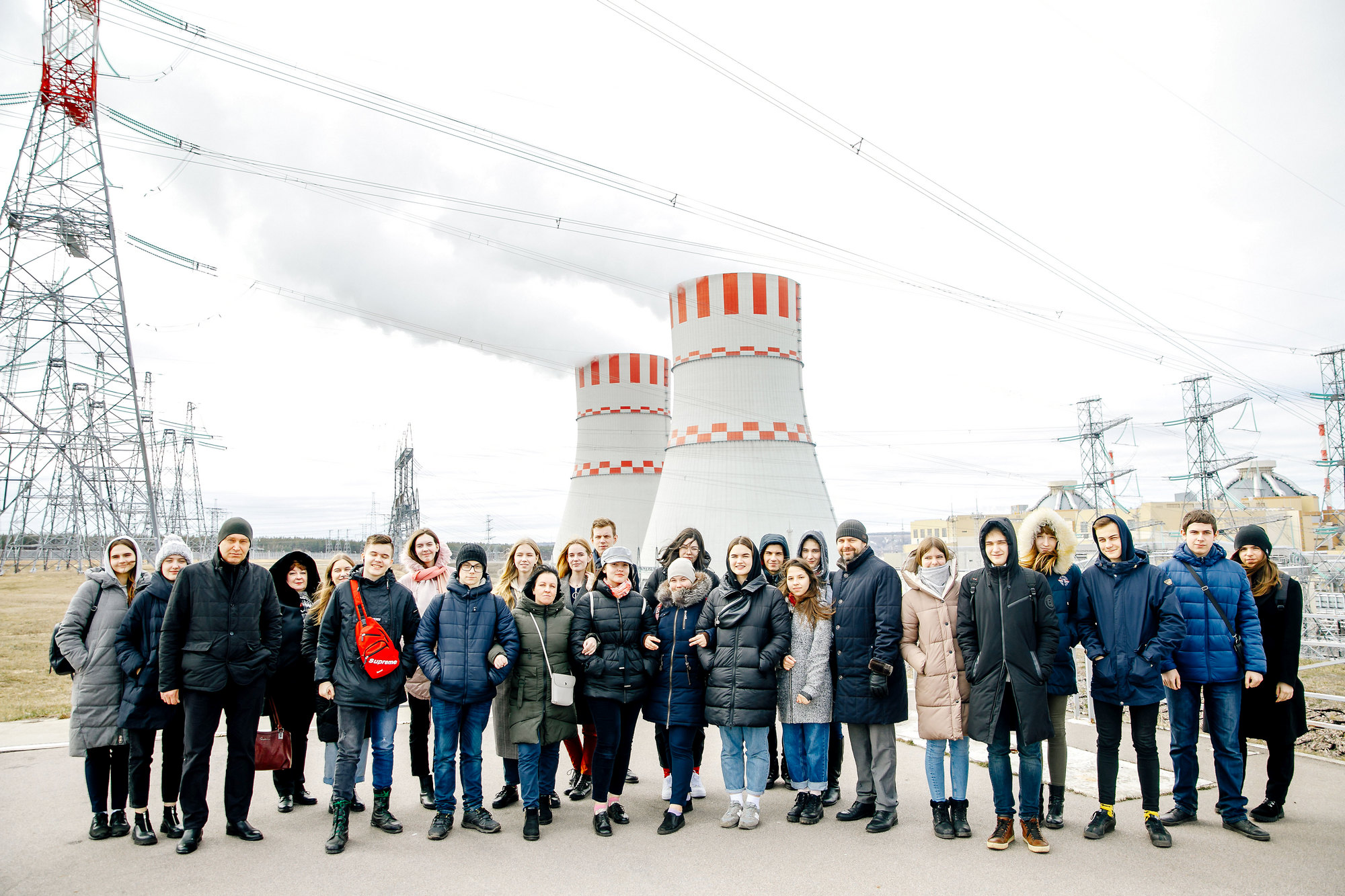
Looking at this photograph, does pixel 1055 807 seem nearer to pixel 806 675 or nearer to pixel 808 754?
pixel 808 754

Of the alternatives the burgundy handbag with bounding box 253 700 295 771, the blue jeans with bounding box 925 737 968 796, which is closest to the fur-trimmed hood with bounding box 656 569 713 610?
the blue jeans with bounding box 925 737 968 796

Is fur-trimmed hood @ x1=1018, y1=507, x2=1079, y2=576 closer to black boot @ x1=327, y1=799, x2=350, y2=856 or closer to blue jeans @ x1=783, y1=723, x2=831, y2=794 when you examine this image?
blue jeans @ x1=783, y1=723, x2=831, y2=794

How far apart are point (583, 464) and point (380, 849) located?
46.0ft

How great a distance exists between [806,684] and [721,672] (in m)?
0.47

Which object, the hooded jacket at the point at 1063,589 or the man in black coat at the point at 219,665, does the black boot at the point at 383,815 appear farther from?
the hooded jacket at the point at 1063,589

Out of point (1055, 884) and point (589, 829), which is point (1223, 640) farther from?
point (589, 829)

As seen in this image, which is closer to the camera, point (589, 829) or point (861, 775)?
point (589, 829)

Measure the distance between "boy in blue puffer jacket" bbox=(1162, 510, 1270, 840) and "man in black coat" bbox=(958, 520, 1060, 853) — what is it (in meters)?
0.73

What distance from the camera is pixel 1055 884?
291 cm

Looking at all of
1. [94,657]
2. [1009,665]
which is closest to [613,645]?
[1009,665]

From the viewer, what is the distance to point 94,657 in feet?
11.8

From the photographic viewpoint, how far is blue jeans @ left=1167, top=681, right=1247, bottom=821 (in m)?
3.50

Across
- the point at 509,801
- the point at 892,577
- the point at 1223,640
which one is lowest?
the point at 509,801

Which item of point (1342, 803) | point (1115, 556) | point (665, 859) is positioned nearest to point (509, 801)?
point (665, 859)
